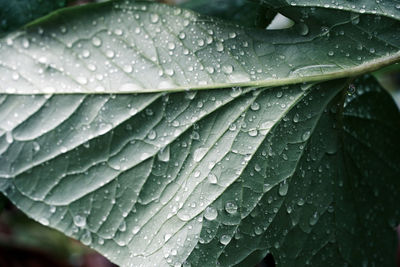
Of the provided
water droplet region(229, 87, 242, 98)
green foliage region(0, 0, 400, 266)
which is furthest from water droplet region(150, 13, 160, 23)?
water droplet region(229, 87, 242, 98)

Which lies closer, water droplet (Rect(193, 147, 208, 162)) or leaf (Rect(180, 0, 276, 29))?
water droplet (Rect(193, 147, 208, 162))

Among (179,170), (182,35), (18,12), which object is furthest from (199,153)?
(18,12)

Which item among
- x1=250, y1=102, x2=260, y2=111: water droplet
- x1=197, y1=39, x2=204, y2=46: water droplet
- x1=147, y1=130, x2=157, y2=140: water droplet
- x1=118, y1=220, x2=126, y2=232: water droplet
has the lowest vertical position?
x1=118, y1=220, x2=126, y2=232: water droplet

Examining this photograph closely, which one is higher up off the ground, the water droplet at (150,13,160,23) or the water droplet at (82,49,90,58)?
the water droplet at (150,13,160,23)

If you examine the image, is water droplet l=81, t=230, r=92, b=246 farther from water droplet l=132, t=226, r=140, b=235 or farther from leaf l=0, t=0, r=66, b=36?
leaf l=0, t=0, r=66, b=36

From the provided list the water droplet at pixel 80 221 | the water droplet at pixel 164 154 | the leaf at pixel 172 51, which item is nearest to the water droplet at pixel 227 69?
the leaf at pixel 172 51

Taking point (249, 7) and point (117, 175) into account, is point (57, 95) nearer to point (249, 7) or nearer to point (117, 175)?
point (117, 175)

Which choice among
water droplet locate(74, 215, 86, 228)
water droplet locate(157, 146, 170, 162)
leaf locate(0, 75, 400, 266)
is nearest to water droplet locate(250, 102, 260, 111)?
leaf locate(0, 75, 400, 266)
